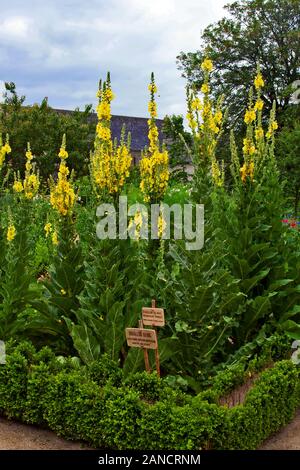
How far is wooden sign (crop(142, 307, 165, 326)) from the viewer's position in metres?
5.13

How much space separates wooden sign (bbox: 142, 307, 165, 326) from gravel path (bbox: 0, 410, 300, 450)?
44.9 inches

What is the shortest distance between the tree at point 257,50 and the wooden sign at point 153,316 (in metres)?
25.0

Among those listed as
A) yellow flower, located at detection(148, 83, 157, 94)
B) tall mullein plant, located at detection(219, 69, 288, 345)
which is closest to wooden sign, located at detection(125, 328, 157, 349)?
tall mullein plant, located at detection(219, 69, 288, 345)

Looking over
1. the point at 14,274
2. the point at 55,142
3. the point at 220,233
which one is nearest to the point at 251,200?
the point at 220,233

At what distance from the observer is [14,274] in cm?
638

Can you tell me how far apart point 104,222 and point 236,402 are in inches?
78.6

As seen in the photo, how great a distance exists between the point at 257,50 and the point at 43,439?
89.1 ft

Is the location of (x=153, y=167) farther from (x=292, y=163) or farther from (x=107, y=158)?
(x=292, y=163)

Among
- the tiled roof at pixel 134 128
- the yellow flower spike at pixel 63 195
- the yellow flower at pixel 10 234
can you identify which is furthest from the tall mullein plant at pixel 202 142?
the tiled roof at pixel 134 128

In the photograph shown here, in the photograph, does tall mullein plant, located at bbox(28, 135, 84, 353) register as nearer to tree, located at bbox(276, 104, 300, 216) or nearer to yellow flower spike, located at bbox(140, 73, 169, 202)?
yellow flower spike, located at bbox(140, 73, 169, 202)

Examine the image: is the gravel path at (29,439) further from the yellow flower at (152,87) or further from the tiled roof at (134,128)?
the tiled roof at (134,128)

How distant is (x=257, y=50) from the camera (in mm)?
29750

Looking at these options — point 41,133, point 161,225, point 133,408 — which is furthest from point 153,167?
point 41,133

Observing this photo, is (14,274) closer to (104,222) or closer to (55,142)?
(104,222)
